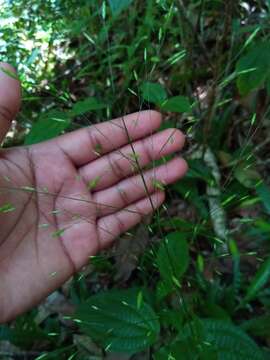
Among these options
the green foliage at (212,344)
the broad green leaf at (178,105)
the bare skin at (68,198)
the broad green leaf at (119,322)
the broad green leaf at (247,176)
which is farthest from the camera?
the broad green leaf at (247,176)

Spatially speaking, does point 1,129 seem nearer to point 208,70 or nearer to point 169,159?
point 169,159

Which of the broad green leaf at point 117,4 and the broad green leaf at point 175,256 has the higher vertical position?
the broad green leaf at point 117,4

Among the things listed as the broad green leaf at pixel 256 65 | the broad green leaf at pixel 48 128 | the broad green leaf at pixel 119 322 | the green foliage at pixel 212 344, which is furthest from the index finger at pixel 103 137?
the green foliage at pixel 212 344

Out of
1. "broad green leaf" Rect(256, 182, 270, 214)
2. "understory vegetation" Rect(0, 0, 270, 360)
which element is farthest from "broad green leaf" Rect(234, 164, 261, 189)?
"broad green leaf" Rect(256, 182, 270, 214)

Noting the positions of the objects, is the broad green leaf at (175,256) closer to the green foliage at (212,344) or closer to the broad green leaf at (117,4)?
the green foliage at (212,344)

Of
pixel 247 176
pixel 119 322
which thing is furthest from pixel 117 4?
pixel 247 176

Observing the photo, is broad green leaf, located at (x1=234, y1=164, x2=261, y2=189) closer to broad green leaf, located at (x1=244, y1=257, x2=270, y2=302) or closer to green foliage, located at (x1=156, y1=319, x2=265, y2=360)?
broad green leaf, located at (x1=244, y1=257, x2=270, y2=302)

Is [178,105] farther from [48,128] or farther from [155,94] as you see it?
[48,128]
